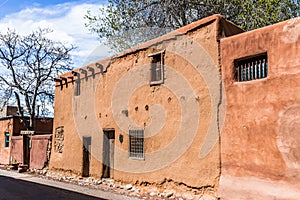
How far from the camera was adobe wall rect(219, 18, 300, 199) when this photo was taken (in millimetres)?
7273

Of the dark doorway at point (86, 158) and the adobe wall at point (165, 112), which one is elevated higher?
the adobe wall at point (165, 112)

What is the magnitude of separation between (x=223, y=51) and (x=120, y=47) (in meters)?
11.5

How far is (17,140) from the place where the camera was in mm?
21609

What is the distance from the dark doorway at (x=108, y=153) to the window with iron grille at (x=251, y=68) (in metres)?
6.14

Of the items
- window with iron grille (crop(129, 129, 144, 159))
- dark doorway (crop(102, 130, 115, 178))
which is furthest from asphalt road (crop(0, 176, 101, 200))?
window with iron grille (crop(129, 129, 144, 159))

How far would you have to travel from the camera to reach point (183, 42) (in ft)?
33.6

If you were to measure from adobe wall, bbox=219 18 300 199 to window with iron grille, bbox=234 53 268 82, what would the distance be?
6.2 inches

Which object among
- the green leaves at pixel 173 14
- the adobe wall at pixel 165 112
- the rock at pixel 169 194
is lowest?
the rock at pixel 169 194

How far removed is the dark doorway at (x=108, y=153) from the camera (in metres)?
13.0

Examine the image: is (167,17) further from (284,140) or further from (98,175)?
(284,140)

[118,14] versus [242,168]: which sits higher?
[118,14]

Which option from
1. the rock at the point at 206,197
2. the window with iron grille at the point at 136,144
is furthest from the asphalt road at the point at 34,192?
the rock at the point at 206,197

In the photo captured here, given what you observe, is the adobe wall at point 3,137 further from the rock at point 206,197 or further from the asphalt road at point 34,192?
the rock at point 206,197

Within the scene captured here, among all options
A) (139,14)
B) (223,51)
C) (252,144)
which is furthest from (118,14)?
(252,144)
